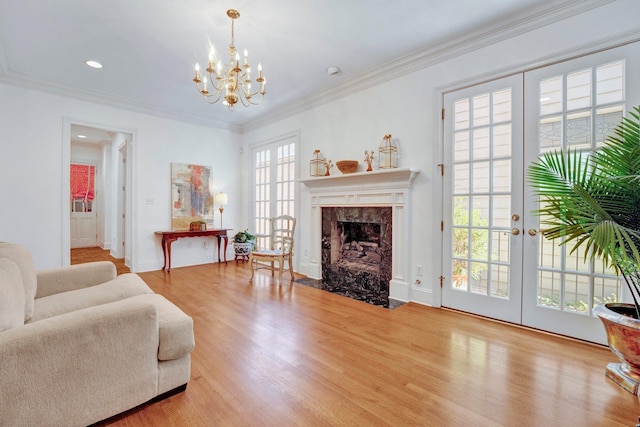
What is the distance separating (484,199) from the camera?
2.91m

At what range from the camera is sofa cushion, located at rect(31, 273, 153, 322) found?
186 centimetres

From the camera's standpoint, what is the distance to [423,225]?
130 inches

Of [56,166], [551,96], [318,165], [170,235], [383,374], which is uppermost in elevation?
[551,96]

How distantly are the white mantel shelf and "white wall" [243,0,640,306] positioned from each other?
16 cm

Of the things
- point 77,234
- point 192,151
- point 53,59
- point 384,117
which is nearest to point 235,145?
point 192,151

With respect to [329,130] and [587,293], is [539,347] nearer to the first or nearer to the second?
[587,293]

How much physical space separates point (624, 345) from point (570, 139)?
1.62 m

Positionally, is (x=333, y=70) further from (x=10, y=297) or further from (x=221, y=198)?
(x=10, y=297)

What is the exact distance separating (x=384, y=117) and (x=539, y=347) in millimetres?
2831

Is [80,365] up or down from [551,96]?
down

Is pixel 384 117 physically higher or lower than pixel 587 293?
higher

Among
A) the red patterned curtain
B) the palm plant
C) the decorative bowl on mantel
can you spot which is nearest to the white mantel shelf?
the decorative bowl on mantel

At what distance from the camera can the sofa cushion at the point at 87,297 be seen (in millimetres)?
1863

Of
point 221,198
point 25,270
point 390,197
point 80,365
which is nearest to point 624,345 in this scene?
point 390,197
